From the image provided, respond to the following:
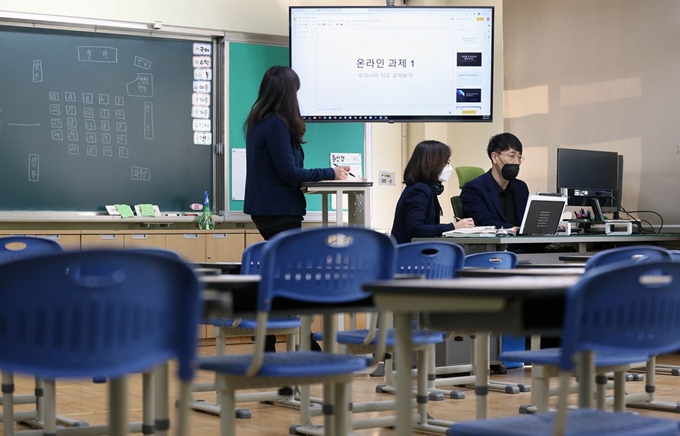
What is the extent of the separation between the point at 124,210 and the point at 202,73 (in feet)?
3.92

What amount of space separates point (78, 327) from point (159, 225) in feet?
18.0

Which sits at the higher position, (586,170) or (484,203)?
(586,170)

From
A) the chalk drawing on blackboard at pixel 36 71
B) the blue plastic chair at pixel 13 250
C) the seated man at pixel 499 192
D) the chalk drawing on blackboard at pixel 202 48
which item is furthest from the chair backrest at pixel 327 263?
the chalk drawing on blackboard at pixel 202 48

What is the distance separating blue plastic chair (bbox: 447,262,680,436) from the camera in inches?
68.4

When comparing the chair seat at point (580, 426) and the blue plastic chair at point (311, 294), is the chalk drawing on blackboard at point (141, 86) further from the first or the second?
the chair seat at point (580, 426)

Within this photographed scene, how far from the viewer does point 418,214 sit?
5355 millimetres

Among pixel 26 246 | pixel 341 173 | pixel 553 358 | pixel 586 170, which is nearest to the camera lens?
pixel 553 358

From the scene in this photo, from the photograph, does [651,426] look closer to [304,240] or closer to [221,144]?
[304,240]

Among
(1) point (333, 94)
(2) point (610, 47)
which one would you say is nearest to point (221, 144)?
(1) point (333, 94)

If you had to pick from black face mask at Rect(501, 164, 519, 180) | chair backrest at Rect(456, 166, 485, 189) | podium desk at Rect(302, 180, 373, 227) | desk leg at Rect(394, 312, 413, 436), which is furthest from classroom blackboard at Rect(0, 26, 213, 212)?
desk leg at Rect(394, 312, 413, 436)

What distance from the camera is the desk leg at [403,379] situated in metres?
2.22

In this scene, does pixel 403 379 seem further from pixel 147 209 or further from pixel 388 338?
pixel 147 209

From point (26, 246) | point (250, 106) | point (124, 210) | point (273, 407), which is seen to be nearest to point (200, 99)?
point (250, 106)

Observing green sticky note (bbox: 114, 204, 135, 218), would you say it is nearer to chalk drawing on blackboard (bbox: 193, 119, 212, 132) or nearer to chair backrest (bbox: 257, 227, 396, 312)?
chalk drawing on blackboard (bbox: 193, 119, 212, 132)
